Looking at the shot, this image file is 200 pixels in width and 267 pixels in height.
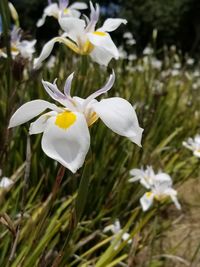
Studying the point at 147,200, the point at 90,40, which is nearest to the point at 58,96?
the point at 90,40

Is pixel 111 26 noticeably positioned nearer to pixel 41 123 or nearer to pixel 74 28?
pixel 74 28

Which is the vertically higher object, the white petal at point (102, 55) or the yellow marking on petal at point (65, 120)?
the yellow marking on petal at point (65, 120)

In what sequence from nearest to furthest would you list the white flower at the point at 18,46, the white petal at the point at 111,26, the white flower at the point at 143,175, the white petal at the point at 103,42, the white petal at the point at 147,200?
the white petal at the point at 103,42 → the white petal at the point at 111,26 → the white petal at the point at 147,200 → the white flower at the point at 143,175 → the white flower at the point at 18,46

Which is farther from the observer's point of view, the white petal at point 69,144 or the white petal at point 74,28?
the white petal at point 74,28

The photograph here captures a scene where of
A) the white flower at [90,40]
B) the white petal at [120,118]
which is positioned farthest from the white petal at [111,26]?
the white petal at [120,118]

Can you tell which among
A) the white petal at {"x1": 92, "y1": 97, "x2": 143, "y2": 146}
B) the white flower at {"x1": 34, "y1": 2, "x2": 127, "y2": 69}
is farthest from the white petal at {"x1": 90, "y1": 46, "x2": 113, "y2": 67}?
the white petal at {"x1": 92, "y1": 97, "x2": 143, "y2": 146}

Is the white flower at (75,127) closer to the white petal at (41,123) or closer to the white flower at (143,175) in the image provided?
the white petal at (41,123)

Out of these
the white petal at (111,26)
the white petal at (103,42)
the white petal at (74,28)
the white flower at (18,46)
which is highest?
the white petal at (74,28)
